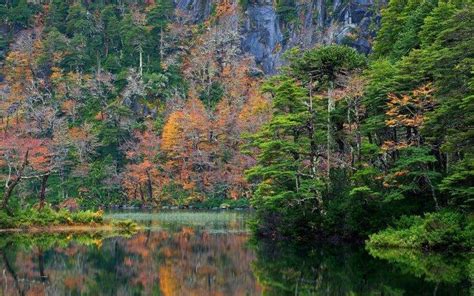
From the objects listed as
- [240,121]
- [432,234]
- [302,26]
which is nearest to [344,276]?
[432,234]

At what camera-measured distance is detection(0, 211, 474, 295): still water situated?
1712 cm

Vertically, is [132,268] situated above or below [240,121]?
below

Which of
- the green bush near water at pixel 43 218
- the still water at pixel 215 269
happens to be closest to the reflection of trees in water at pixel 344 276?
the still water at pixel 215 269

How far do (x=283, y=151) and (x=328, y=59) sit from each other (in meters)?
5.00

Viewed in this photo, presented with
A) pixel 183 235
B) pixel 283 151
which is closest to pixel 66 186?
pixel 183 235

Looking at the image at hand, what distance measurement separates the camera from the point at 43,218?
131ft

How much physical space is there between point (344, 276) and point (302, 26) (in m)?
73.9

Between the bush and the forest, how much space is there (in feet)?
0.20

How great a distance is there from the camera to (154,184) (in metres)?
70.7

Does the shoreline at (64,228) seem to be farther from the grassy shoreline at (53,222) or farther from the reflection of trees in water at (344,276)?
the reflection of trees in water at (344,276)

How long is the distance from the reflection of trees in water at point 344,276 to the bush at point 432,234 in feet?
4.67

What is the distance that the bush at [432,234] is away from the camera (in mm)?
24609

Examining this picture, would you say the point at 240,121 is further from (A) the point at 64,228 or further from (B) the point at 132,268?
(B) the point at 132,268

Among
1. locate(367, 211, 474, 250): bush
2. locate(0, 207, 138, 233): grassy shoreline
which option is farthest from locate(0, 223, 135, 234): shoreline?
locate(367, 211, 474, 250): bush
